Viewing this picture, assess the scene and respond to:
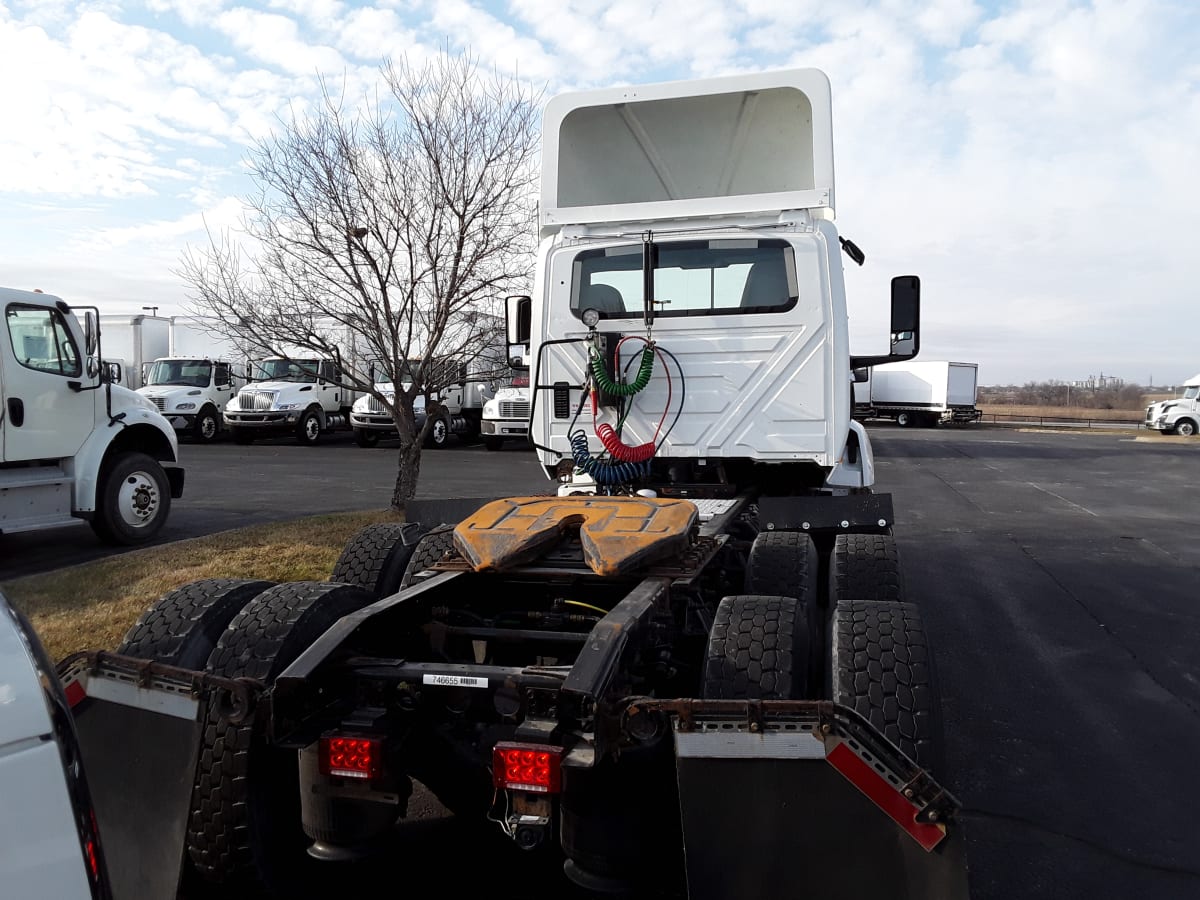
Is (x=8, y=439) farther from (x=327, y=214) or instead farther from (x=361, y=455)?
(x=361, y=455)

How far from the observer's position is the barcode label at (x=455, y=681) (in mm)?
2807

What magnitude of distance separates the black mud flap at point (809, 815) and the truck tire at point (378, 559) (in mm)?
2436

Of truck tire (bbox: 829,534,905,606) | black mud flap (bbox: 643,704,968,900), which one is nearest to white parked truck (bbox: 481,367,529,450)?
truck tire (bbox: 829,534,905,606)

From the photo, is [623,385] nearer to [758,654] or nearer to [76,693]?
[758,654]

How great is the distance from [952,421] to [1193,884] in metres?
44.1

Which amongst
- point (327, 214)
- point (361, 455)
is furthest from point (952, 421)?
point (327, 214)

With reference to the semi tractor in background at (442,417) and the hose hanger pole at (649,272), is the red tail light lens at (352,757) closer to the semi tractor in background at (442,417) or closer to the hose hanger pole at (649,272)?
the hose hanger pole at (649,272)

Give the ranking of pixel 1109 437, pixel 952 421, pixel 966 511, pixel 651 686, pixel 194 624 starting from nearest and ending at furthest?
1. pixel 194 624
2. pixel 651 686
3. pixel 966 511
4. pixel 1109 437
5. pixel 952 421

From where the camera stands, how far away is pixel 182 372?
24953mm

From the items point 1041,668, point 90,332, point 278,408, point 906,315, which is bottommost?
point 1041,668

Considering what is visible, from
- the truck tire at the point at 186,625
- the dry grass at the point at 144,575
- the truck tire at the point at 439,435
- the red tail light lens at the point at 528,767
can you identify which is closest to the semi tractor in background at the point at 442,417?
the truck tire at the point at 439,435

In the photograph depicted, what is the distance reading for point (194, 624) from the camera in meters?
3.22

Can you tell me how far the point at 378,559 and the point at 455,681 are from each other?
1.95 m

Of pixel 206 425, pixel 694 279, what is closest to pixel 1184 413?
pixel 206 425
